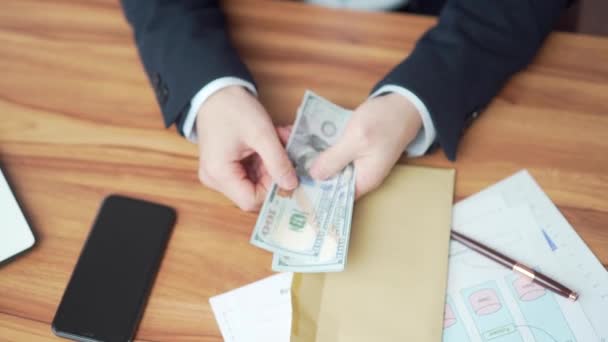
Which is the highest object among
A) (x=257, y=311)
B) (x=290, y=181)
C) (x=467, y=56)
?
(x=467, y=56)

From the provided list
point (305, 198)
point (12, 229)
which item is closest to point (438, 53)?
point (305, 198)

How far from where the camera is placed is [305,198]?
718 mm

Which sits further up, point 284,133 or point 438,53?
point 438,53

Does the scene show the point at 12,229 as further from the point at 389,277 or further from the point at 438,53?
the point at 438,53

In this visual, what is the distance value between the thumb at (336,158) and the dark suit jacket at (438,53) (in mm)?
123

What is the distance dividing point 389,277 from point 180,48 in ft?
1.56

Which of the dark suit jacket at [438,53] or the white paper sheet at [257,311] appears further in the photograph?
the dark suit jacket at [438,53]

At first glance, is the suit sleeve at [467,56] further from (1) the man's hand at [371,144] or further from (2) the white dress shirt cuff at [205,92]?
(2) the white dress shirt cuff at [205,92]

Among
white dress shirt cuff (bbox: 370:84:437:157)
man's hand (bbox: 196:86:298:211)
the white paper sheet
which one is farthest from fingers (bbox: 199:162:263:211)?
white dress shirt cuff (bbox: 370:84:437:157)

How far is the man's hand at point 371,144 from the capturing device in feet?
2.27

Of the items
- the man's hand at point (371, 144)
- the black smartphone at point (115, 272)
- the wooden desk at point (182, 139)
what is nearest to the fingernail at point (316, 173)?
the man's hand at point (371, 144)

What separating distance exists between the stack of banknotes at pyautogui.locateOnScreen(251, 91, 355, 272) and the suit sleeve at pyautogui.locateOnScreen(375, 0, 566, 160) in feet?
0.35

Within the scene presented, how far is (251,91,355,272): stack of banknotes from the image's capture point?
0.65 meters

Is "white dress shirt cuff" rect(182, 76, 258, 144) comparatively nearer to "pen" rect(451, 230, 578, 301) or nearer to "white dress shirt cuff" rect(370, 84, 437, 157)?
"white dress shirt cuff" rect(370, 84, 437, 157)
